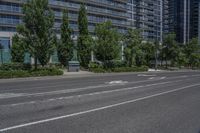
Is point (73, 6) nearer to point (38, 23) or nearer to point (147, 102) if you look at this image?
point (38, 23)

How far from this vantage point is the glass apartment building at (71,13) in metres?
70.8

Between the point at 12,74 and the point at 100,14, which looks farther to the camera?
the point at 100,14

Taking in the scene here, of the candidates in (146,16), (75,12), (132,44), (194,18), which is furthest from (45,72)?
(194,18)

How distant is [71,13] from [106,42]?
4423 centimetres

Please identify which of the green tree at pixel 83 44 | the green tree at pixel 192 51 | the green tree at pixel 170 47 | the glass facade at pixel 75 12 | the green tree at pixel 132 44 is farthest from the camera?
the green tree at pixel 192 51

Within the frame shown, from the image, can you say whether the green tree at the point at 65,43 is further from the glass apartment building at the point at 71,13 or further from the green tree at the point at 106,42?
the glass apartment building at the point at 71,13

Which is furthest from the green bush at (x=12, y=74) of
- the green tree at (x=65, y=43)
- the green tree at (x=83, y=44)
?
the green tree at (x=83, y=44)

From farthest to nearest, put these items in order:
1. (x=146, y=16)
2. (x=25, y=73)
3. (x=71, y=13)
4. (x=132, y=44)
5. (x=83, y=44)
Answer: (x=146, y=16) < (x=71, y=13) < (x=132, y=44) < (x=83, y=44) < (x=25, y=73)

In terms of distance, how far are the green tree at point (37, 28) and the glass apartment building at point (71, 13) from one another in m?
27.8

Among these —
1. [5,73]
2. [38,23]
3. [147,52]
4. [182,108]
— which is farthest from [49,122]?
[147,52]

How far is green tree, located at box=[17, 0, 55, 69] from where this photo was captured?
108ft

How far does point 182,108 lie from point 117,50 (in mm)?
32995

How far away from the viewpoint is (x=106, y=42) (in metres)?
42.6

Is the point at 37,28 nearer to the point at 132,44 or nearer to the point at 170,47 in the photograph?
the point at 132,44
